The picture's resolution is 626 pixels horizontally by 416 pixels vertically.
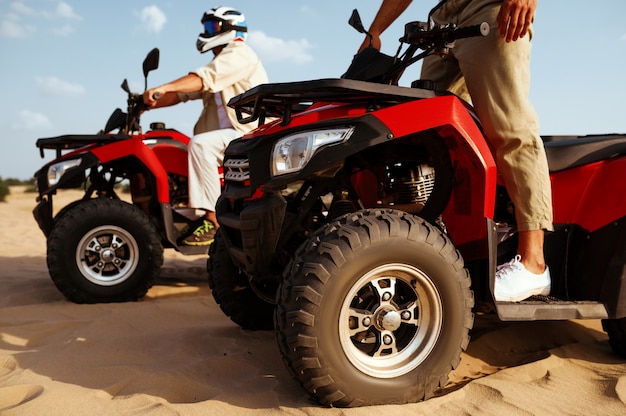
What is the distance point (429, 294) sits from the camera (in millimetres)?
2619

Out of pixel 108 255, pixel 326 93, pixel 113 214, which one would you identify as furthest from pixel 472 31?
pixel 108 255

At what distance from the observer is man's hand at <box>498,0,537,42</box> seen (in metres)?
2.78

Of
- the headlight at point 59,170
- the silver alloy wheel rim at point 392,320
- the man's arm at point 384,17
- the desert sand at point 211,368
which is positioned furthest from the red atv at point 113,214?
the silver alloy wheel rim at point 392,320

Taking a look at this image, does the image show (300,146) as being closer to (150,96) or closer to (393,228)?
(393,228)

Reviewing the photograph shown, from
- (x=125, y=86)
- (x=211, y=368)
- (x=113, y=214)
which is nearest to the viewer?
(x=211, y=368)

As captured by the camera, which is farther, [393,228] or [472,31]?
[472,31]

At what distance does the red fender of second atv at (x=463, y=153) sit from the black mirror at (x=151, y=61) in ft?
9.23

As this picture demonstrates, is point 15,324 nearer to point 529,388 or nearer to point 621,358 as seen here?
point 529,388

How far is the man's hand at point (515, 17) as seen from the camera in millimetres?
2775

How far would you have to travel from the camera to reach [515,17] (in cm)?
278

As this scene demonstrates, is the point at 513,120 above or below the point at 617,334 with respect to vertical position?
above

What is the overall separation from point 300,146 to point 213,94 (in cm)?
358

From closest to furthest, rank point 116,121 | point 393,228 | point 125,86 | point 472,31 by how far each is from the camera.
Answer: point 393,228 → point 472,31 → point 125,86 → point 116,121

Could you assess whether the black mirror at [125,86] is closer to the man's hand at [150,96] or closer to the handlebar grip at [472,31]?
the man's hand at [150,96]
